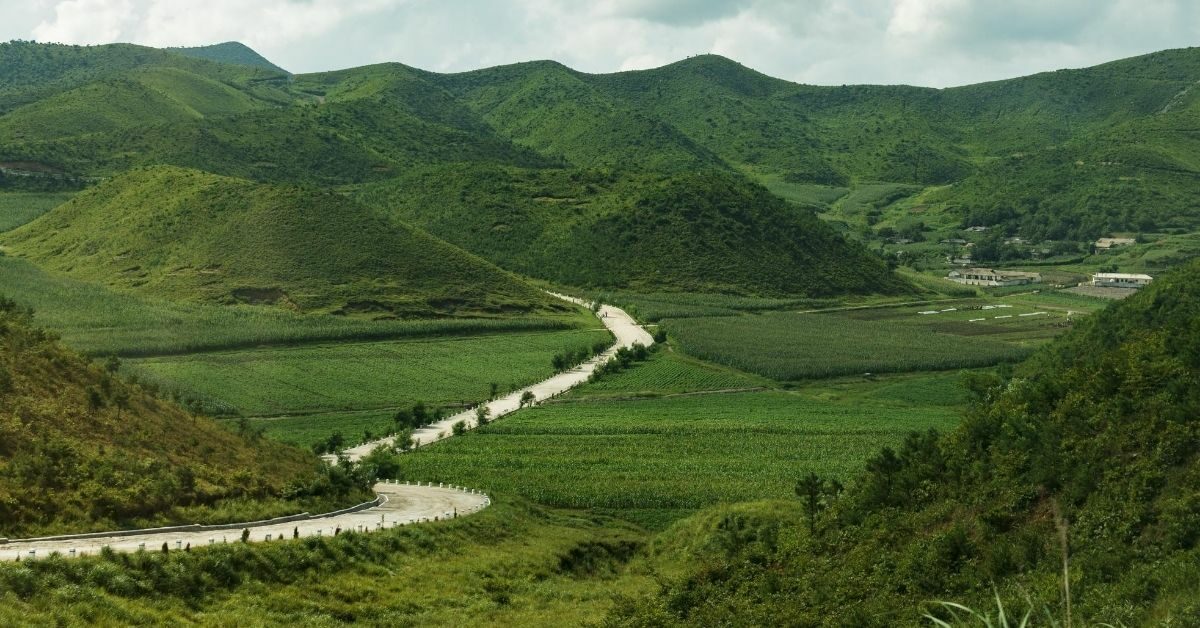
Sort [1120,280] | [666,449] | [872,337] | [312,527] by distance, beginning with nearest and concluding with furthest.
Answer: [312,527] → [666,449] → [872,337] → [1120,280]

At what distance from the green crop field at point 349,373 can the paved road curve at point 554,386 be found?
8.24 ft

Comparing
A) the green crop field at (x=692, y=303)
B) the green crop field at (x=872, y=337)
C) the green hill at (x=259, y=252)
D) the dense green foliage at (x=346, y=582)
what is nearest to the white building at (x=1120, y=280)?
the green crop field at (x=872, y=337)

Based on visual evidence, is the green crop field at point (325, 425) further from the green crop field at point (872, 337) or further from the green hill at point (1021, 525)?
the green hill at point (1021, 525)

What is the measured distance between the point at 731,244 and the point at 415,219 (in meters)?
53.7

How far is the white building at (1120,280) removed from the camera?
170 m

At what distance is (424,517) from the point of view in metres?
46.3

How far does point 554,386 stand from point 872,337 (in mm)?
44169

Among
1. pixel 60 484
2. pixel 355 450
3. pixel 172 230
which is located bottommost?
pixel 355 450

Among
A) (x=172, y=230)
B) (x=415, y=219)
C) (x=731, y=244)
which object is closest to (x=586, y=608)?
(x=172, y=230)

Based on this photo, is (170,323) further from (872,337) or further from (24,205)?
(24,205)

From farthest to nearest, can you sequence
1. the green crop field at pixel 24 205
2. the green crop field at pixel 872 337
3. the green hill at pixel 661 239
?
the green hill at pixel 661 239, the green crop field at pixel 24 205, the green crop field at pixel 872 337

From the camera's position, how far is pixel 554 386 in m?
99.9

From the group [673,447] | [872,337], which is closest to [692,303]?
[872,337]

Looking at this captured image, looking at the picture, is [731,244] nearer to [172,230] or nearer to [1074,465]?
[172,230]
